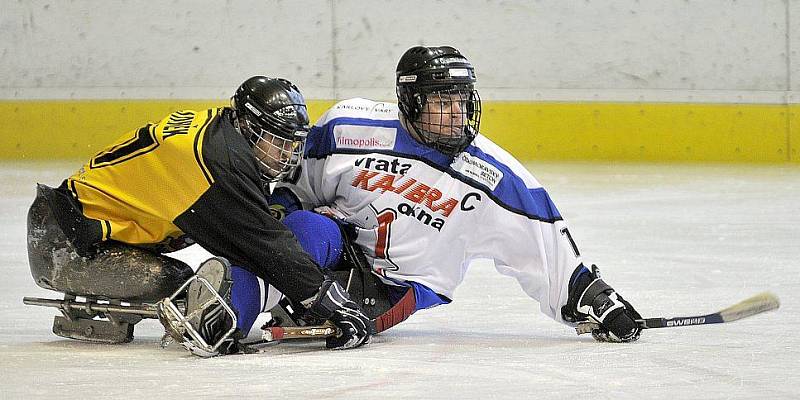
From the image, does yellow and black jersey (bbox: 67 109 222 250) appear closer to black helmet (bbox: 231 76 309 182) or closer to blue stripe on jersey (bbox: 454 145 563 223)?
black helmet (bbox: 231 76 309 182)

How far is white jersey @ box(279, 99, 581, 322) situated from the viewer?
316 cm

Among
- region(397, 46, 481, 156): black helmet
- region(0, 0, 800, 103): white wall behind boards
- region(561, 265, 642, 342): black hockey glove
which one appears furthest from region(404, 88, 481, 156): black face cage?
region(0, 0, 800, 103): white wall behind boards

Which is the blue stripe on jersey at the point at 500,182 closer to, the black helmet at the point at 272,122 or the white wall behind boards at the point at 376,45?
the black helmet at the point at 272,122

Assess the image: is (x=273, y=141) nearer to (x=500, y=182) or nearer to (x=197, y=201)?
(x=197, y=201)

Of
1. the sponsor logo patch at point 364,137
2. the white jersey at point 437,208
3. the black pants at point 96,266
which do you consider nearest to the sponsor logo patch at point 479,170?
the white jersey at point 437,208

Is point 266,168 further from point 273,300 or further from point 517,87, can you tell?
point 517,87

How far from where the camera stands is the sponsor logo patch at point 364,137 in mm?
3191

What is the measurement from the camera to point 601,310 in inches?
119

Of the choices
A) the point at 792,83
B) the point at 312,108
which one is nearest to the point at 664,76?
the point at 792,83

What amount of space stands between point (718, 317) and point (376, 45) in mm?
5576

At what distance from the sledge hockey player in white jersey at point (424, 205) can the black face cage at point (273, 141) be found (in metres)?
0.17

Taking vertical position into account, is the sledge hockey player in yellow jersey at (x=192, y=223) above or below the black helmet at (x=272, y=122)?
below

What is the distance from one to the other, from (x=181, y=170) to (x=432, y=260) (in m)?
0.70

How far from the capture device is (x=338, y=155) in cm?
319
